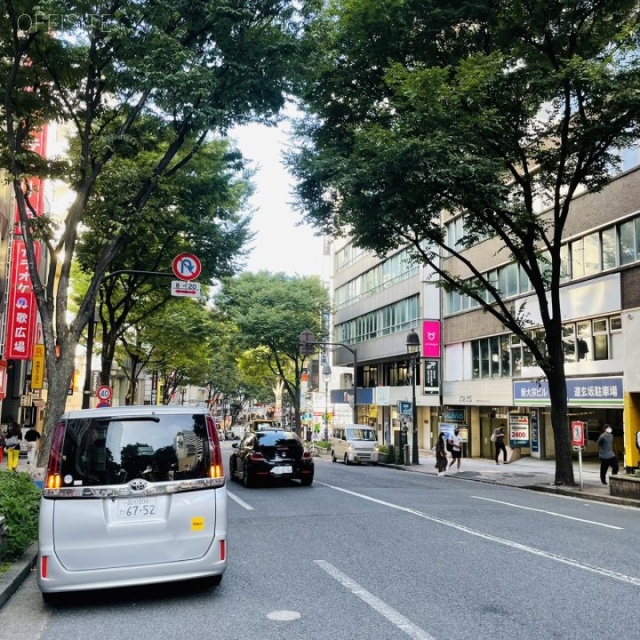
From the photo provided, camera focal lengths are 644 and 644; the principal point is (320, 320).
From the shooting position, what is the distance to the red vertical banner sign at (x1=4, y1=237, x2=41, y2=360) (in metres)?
24.2

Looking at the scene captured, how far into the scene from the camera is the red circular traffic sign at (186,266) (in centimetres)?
1845

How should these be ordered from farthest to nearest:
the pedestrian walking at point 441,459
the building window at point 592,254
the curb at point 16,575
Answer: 1. the building window at point 592,254
2. the pedestrian walking at point 441,459
3. the curb at point 16,575

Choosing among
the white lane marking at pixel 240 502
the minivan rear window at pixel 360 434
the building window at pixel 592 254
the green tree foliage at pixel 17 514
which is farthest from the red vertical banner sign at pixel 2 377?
the building window at pixel 592 254

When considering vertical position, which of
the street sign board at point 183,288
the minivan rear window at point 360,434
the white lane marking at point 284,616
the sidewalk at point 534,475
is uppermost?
the street sign board at point 183,288

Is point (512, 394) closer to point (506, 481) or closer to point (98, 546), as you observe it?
point (506, 481)

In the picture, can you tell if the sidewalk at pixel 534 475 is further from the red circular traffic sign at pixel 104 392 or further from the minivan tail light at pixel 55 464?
the minivan tail light at pixel 55 464

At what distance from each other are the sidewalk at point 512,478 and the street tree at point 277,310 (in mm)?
14596

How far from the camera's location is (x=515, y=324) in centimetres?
1905

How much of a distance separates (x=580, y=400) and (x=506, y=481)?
6.14 metres

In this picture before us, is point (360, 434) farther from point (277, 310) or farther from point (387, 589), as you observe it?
point (387, 589)

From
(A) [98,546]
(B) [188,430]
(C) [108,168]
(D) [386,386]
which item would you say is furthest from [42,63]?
(D) [386,386]

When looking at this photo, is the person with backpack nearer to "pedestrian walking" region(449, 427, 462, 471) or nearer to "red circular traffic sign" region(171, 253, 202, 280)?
"pedestrian walking" region(449, 427, 462, 471)

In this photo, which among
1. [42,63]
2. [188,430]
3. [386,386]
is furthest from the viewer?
[386,386]

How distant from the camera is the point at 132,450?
630 centimetres
